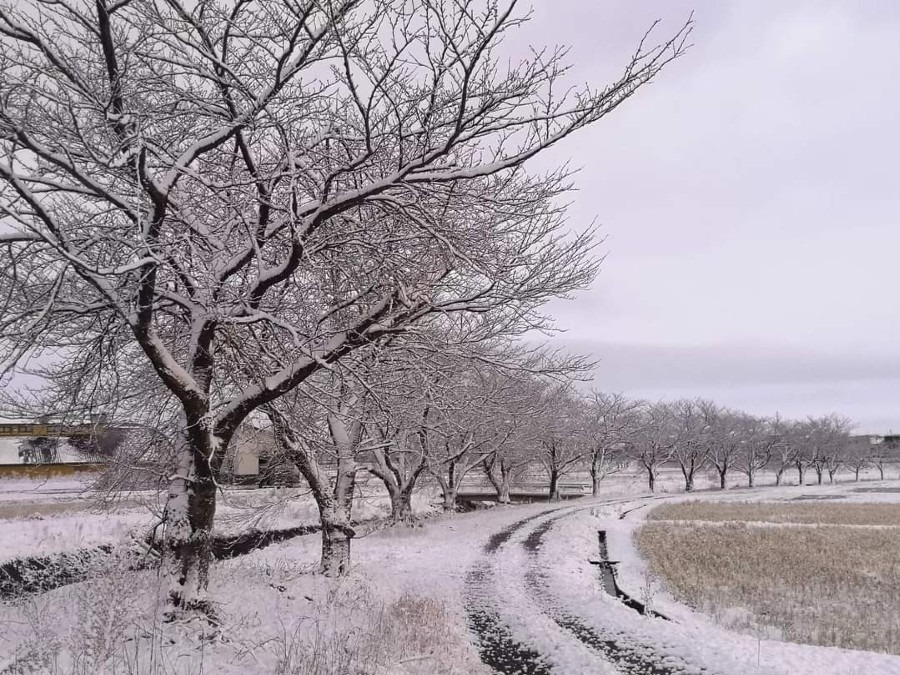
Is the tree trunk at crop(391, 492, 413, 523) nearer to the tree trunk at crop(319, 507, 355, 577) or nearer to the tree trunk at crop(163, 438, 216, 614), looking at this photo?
the tree trunk at crop(319, 507, 355, 577)

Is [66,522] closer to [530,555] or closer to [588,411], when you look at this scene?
[530,555]

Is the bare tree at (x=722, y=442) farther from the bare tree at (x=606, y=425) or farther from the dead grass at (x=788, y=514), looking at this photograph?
the dead grass at (x=788, y=514)

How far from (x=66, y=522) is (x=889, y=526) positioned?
30614 mm

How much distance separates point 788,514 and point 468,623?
1045 inches

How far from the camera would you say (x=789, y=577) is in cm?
1316

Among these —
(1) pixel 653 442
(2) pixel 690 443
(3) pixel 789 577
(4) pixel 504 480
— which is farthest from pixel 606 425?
(3) pixel 789 577

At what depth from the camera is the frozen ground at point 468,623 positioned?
606 cm

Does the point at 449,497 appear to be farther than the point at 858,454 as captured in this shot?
No

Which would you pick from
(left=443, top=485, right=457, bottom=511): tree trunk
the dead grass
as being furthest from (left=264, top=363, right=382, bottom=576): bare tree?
the dead grass

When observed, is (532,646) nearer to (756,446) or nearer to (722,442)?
(722,442)

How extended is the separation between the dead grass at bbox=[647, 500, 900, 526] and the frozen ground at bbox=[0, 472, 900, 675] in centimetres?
1455

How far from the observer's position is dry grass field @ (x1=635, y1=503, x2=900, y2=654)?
943 centimetres

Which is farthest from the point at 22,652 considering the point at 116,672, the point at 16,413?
the point at 16,413

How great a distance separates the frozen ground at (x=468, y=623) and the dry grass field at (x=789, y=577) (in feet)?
3.19
